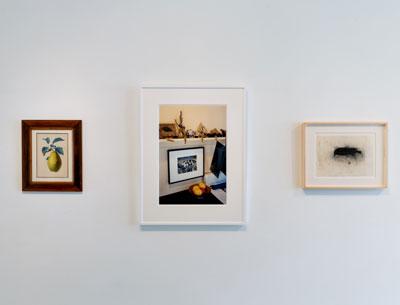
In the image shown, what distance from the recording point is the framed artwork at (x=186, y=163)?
120cm

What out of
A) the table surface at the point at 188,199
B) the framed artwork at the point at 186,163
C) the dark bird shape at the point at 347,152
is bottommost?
the table surface at the point at 188,199

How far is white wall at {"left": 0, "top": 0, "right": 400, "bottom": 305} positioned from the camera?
121 cm

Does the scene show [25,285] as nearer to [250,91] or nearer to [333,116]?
[250,91]

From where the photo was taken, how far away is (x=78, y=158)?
1.21 metres

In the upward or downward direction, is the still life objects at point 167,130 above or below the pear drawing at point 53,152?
above

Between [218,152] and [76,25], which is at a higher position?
[76,25]

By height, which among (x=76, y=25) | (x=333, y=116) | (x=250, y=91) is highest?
(x=76, y=25)

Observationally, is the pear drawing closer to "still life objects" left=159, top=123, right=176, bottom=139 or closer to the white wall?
the white wall

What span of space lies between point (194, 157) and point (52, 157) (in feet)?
2.05

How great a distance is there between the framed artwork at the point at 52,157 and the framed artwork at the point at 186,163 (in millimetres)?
412

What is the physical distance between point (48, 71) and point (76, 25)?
9.4 inches

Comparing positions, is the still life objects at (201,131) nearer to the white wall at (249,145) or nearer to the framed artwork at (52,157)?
the white wall at (249,145)

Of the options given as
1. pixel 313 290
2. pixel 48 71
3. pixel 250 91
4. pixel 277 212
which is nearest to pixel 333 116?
pixel 250 91

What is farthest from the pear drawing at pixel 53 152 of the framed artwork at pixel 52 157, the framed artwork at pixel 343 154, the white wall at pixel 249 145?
the framed artwork at pixel 343 154
